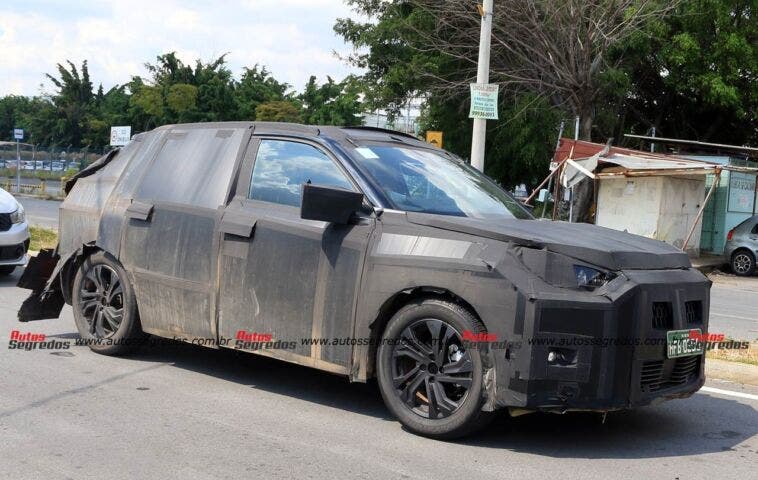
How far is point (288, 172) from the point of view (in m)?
5.85

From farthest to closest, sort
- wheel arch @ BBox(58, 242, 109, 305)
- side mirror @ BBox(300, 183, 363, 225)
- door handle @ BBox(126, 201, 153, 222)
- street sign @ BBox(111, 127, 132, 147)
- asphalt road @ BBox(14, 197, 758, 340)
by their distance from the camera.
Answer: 1. street sign @ BBox(111, 127, 132, 147)
2. asphalt road @ BBox(14, 197, 758, 340)
3. wheel arch @ BBox(58, 242, 109, 305)
4. door handle @ BBox(126, 201, 153, 222)
5. side mirror @ BBox(300, 183, 363, 225)

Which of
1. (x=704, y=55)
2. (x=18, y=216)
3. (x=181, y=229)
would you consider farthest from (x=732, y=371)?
(x=704, y=55)

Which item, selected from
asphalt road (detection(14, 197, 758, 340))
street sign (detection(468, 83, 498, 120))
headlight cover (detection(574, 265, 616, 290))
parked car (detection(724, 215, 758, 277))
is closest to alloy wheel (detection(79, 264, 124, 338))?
headlight cover (detection(574, 265, 616, 290))

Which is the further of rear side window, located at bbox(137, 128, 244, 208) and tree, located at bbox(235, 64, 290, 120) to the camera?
tree, located at bbox(235, 64, 290, 120)

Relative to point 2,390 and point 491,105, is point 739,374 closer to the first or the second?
point 2,390

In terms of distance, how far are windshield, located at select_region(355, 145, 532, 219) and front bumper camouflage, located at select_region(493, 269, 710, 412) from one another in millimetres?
1172

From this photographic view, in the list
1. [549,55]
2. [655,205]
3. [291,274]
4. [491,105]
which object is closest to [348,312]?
[291,274]

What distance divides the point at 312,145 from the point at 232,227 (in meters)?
0.77

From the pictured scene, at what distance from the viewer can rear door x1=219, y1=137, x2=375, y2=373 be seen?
207 inches

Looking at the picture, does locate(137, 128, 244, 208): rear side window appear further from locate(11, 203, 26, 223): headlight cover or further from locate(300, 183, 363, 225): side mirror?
locate(11, 203, 26, 223): headlight cover

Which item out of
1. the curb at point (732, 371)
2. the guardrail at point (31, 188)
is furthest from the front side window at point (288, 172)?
the guardrail at point (31, 188)

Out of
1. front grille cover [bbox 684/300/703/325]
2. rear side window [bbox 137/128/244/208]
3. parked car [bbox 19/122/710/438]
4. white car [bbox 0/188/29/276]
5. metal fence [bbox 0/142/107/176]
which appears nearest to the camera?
parked car [bbox 19/122/710/438]

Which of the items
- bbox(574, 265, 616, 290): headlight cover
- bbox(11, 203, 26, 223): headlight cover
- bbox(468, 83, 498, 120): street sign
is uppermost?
bbox(468, 83, 498, 120): street sign

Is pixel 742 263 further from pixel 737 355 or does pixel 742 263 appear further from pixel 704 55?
pixel 737 355
